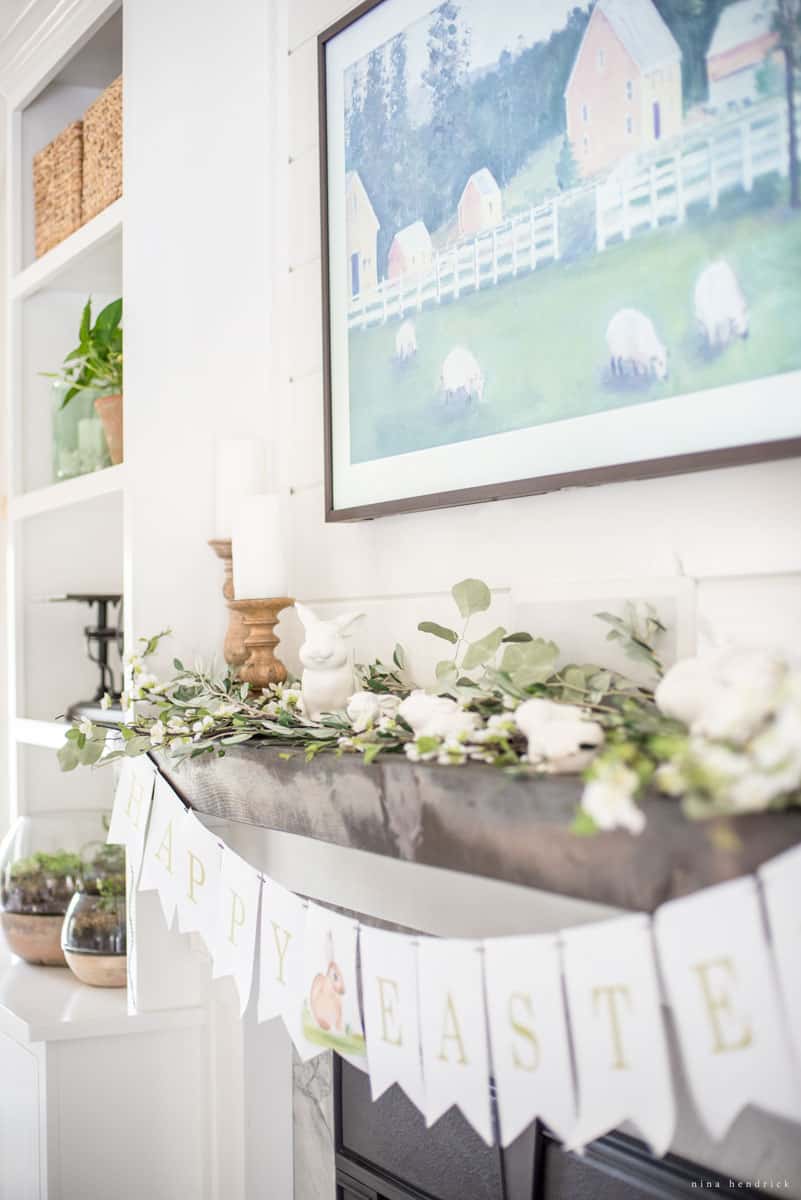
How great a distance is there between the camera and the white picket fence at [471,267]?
44.4 inches

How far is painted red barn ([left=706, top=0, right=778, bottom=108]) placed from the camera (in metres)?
0.91

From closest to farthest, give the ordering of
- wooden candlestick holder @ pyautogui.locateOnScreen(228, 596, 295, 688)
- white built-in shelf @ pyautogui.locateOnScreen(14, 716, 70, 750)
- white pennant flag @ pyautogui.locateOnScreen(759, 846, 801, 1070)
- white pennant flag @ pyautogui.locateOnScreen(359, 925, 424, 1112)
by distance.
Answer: white pennant flag @ pyautogui.locateOnScreen(759, 846, 801, 1070) < white pennant flag @ pyautogui.locateOnScreen(359, 925, 424, 1112) < wooden candlestick holder @ pyautogui.locateOnScreen(228, 596, 295, 688) < white built-in shelf @ pyautogui.locateOnScreen(14, 716, 70, 750)

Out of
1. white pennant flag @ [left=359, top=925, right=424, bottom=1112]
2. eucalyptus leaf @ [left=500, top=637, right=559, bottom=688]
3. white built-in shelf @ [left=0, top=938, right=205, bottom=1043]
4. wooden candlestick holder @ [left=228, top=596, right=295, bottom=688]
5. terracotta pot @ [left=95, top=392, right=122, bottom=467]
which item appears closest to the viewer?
white pennant flag @ [left=359, top=925, right=424, bottom=1112]

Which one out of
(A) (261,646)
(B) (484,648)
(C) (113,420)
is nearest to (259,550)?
(A) (261,646)

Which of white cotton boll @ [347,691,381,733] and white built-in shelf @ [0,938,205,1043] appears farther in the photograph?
white built-in shelf @ [0,938,205,1043]

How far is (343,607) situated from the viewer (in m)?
1.51

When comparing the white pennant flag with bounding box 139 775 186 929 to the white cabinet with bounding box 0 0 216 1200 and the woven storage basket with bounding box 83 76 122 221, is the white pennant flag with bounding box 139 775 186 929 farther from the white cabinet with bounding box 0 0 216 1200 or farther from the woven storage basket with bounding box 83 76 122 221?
the woven storage basket with bounding box 83 76 122 221

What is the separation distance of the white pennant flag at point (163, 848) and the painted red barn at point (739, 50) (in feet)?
3.20

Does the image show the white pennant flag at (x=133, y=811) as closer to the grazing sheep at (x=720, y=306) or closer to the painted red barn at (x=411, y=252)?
the painted red barn at (x=411, y=252)

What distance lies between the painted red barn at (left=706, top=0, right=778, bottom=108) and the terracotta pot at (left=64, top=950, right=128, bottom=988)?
1.45 m

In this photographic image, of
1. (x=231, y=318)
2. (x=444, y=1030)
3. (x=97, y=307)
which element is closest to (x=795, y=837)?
(x=444, y=1030)

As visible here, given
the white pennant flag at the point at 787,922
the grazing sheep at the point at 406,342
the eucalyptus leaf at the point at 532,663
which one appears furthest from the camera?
the grazing sheep at the point at 406,342

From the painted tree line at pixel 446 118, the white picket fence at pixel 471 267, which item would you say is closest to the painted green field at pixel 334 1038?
the white picket fence at pixel 471 267

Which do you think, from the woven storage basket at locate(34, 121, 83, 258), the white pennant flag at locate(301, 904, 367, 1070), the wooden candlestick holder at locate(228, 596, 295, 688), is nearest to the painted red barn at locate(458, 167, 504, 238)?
the wooden candlestick holder at locate(228, 596, 295, 688)
